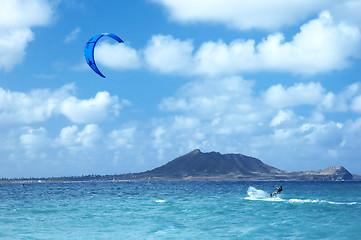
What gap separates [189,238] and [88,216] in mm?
16463

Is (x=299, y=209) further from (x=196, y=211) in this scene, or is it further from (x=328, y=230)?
(x=328, y=230)

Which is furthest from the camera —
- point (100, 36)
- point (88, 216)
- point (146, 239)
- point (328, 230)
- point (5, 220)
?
point (88, 216)

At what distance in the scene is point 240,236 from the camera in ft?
92.7

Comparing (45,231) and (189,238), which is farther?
(45,231)

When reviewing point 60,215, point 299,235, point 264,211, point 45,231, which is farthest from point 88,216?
point 299,235

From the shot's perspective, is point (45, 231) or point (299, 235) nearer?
point (299, 235)

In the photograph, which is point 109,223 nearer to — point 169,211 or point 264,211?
point 169,211

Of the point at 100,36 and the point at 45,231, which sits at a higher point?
the point at 100,36

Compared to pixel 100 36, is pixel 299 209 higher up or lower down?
lower down

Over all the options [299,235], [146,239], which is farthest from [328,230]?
[146,239]

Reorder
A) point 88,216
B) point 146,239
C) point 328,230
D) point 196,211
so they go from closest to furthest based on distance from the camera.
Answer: point 146,239 → point 328,230 → point 88,216 → point 196,211

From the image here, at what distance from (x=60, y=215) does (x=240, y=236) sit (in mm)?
22119

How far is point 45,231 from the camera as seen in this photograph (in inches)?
1242

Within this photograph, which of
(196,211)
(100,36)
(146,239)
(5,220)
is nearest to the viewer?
(146,239)
